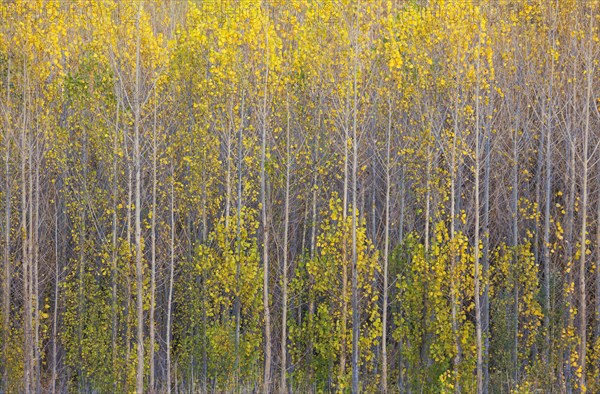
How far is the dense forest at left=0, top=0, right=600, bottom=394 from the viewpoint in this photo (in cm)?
1742

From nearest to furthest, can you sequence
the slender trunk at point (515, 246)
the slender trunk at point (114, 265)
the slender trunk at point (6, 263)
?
1. the slender trunk at point (6, 263)
2. the slender trunk at point (114, 265)
3. the slender trunk at point (515, 246)

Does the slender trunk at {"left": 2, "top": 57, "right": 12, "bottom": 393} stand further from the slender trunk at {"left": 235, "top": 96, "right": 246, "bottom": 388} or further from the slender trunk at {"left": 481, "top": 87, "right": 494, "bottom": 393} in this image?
the slender trunk at {"left": 481, "top": 87, "right": 494, "bottom": 393}

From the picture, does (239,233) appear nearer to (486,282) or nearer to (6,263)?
(6,263)

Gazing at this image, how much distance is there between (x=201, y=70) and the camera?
64.1ft

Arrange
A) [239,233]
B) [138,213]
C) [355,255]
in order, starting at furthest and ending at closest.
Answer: [239,233]
[355,255]
[138,213]

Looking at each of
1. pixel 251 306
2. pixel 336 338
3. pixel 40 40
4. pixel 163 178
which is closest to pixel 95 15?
pixel 40 40

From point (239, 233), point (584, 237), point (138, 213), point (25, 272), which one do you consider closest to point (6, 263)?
point (25, 272)

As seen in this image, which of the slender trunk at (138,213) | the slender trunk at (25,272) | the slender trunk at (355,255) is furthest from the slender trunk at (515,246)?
the slender trunk at (25,272)

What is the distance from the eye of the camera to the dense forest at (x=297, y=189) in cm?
1742

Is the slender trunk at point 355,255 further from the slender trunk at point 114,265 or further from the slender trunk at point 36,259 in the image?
the slender trunk at point 36,259

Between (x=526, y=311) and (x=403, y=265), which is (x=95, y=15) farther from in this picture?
(x=526, y=311)

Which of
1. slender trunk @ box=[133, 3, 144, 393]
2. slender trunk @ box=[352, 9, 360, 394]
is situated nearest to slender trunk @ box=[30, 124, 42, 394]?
slender trunk @ box=[133, 3, 144, 393]

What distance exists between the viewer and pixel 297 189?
20.2 meters

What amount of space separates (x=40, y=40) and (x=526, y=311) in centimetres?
1161
